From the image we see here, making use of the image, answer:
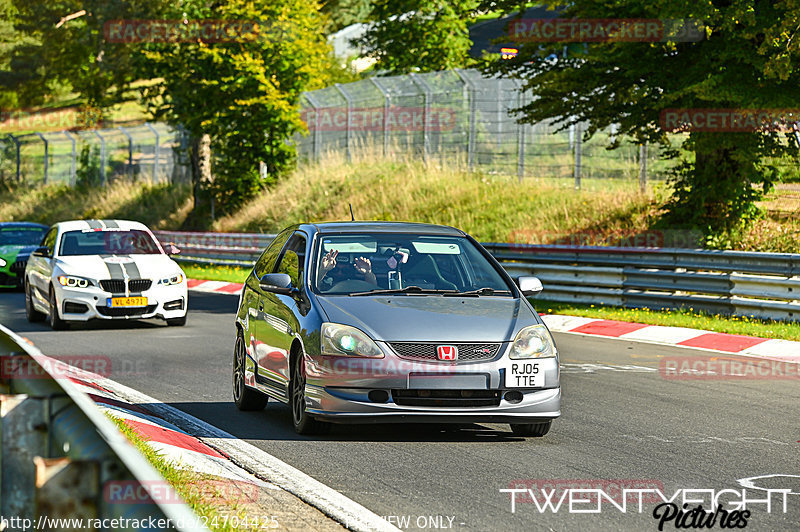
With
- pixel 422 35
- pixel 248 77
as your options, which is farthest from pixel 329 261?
pixel 422 35

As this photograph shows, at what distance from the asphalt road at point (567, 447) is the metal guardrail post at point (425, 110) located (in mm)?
20244

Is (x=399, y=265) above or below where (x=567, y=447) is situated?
above

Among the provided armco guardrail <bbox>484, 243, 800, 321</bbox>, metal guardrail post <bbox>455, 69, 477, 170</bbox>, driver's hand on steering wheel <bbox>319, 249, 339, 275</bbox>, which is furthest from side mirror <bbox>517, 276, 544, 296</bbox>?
metal guardrail post <bbox>455, 69, 477, 170</bbox>

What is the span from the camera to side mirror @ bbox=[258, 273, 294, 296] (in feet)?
29.7

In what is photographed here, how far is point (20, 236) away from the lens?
2753 cm

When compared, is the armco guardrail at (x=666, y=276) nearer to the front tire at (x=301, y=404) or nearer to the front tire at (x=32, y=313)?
the front tire at (x=32, y=313)

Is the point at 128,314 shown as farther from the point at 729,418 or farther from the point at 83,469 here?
the point at 83,469

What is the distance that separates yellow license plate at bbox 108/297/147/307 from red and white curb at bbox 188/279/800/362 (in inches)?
238

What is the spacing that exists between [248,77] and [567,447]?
31178mm

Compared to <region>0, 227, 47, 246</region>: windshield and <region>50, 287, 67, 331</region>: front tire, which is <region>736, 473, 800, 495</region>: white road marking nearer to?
<region>50, 287, 67, 331</region>: front tire

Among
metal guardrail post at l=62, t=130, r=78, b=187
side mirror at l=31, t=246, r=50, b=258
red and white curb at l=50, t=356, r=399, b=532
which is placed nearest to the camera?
red and white curb at l=50, t=356, r=399, b=532

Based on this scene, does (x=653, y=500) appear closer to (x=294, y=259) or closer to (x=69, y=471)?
(x=69, y=471)

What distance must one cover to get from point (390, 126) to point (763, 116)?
59.3 feet

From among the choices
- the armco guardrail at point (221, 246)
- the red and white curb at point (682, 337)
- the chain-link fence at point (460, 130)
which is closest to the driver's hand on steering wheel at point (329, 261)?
the red and white curb at point (682, 337)
